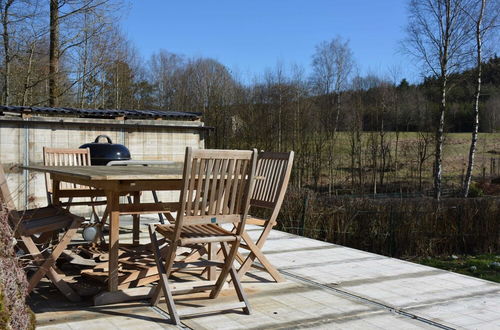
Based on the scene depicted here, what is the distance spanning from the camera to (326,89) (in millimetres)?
23922

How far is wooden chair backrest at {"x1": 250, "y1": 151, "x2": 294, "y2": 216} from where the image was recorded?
14.8 ft

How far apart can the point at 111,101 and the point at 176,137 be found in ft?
35.7

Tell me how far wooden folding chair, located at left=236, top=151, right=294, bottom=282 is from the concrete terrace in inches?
6.9

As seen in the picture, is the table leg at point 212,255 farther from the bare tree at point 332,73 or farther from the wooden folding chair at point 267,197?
the bare tree at point 332,73

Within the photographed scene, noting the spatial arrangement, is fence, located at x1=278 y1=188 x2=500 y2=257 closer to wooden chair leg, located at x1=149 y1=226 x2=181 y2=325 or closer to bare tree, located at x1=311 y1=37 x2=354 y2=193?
wooden chair leg, located at x1=149 y1=226 x2=181 y2=325

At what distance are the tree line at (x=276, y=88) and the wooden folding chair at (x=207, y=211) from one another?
12.2 m

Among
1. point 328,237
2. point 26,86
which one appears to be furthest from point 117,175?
point 26,86

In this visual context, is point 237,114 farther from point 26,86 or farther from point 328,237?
point 328,237

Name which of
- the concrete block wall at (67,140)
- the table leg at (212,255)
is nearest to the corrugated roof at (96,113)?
the concrete block wall at (67,140)

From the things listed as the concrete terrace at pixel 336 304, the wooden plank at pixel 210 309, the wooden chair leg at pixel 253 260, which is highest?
the wooden chair leg at pixel 253 260

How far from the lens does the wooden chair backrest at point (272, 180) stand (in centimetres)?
452

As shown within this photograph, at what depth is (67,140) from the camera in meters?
10.1

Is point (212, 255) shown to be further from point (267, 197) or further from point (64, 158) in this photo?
point (64, 158)

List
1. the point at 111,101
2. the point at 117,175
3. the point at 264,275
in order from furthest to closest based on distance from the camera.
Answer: the point at 111,101 → the point at 264,275 → the point at 117,175
